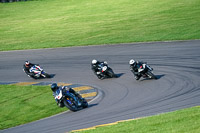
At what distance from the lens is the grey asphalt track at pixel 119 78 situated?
17.3 m

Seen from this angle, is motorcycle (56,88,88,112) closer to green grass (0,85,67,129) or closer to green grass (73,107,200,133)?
green grass (0,85,67,129)

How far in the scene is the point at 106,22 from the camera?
154ft

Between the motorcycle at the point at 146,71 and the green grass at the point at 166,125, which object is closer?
the green grass at the point at 166,125

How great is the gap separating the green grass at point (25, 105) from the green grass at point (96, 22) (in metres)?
13.7

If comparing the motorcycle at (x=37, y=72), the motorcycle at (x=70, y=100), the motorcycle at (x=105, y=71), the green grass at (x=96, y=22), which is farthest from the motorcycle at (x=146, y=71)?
the green grass at (x=96, y=22)

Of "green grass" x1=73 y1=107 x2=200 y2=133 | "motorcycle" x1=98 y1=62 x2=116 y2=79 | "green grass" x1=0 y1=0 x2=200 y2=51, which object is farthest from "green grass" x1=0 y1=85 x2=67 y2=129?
"green grass" x1=0 y1=0 x2=200 y2=51

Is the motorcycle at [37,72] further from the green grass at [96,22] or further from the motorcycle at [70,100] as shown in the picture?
the green grass at [96,22]

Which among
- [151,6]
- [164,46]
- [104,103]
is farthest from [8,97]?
[151,6]

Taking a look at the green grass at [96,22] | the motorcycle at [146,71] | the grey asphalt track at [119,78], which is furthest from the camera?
the green grass at [96,22]

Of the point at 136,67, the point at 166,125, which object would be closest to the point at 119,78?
the point at 136,67

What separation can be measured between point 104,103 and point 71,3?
1714 inches

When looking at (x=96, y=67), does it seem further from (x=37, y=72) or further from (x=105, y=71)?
(x=37, y=72)

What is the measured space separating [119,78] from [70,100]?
6.49 meters

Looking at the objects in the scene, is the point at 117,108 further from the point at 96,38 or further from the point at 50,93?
the point at 96,38
